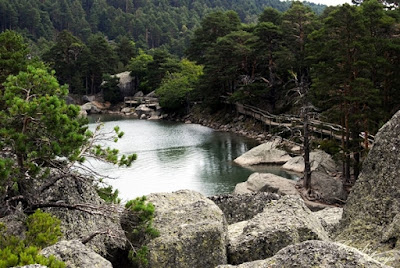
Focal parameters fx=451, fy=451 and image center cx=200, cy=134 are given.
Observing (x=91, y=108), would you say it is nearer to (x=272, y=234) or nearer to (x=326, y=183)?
(x=326, y=183)

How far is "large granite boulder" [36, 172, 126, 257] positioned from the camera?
7359 millimetres

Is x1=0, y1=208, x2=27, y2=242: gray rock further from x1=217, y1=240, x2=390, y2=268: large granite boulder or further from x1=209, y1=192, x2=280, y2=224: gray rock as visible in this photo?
x1=209, y1=192, x2=280, y2=224: gray rock

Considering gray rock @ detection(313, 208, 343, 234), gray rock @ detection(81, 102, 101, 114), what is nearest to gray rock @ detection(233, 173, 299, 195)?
gray rock @ detection(313, 208, 343, 234)

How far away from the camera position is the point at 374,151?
7.30 metres

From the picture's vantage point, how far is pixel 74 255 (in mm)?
5234

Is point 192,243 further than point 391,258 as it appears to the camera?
Yes

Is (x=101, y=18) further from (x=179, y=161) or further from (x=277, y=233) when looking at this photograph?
(x=277, y=233)

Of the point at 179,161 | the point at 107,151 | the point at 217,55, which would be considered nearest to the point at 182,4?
the point at 217,55

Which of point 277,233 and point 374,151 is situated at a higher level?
point 374,151

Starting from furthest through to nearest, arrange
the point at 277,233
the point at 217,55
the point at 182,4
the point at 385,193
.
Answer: the point at 182,4, the point at 217,55, the point at 385,193, the point at 277,233

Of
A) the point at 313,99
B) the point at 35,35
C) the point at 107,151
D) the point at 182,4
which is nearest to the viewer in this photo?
the point at 107,151

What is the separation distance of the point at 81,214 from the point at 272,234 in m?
3.40

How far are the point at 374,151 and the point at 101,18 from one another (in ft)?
439

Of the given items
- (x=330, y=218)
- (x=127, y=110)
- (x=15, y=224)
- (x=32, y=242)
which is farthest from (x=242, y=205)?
(x=127, y=110)
